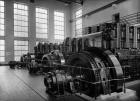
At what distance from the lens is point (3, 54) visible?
10273mm

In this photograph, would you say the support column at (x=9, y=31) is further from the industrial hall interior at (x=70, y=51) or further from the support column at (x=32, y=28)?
the support column at (x=32, y=28)

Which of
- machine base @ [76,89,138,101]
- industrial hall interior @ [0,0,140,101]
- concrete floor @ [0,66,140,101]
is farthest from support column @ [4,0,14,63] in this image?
machine base @ [76,89,138,101]

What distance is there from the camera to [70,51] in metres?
5.52

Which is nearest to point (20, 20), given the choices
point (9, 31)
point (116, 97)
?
point (9, 31)

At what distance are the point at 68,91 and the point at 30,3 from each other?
36.5 ft

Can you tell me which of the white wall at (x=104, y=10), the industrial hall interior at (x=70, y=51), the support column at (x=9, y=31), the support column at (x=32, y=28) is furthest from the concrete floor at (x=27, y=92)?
the support column at (x=32, y=28)

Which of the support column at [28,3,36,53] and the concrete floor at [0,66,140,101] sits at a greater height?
the support column at [28,3,36,53]

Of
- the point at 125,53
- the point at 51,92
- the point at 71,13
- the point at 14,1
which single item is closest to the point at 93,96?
the point at 51,92

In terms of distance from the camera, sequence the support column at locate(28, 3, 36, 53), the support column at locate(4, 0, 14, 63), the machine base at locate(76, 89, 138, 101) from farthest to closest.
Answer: the support column at locate(28, 3, 36, 53) → the support column at locate(4, 0, 14, 63) → the machine base at locate(76, 89, 138, 101)

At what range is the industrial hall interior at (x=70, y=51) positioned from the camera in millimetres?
1415

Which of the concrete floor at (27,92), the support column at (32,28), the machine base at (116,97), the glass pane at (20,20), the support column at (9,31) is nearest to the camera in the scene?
the machine base at (116,97)

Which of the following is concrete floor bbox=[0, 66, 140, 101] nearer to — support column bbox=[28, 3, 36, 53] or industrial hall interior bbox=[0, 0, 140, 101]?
industrial hall interior bbox=[0, 0, 140, 101]

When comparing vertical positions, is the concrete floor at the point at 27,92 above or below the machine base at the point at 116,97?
below

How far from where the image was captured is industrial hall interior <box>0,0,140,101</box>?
1.42 m
